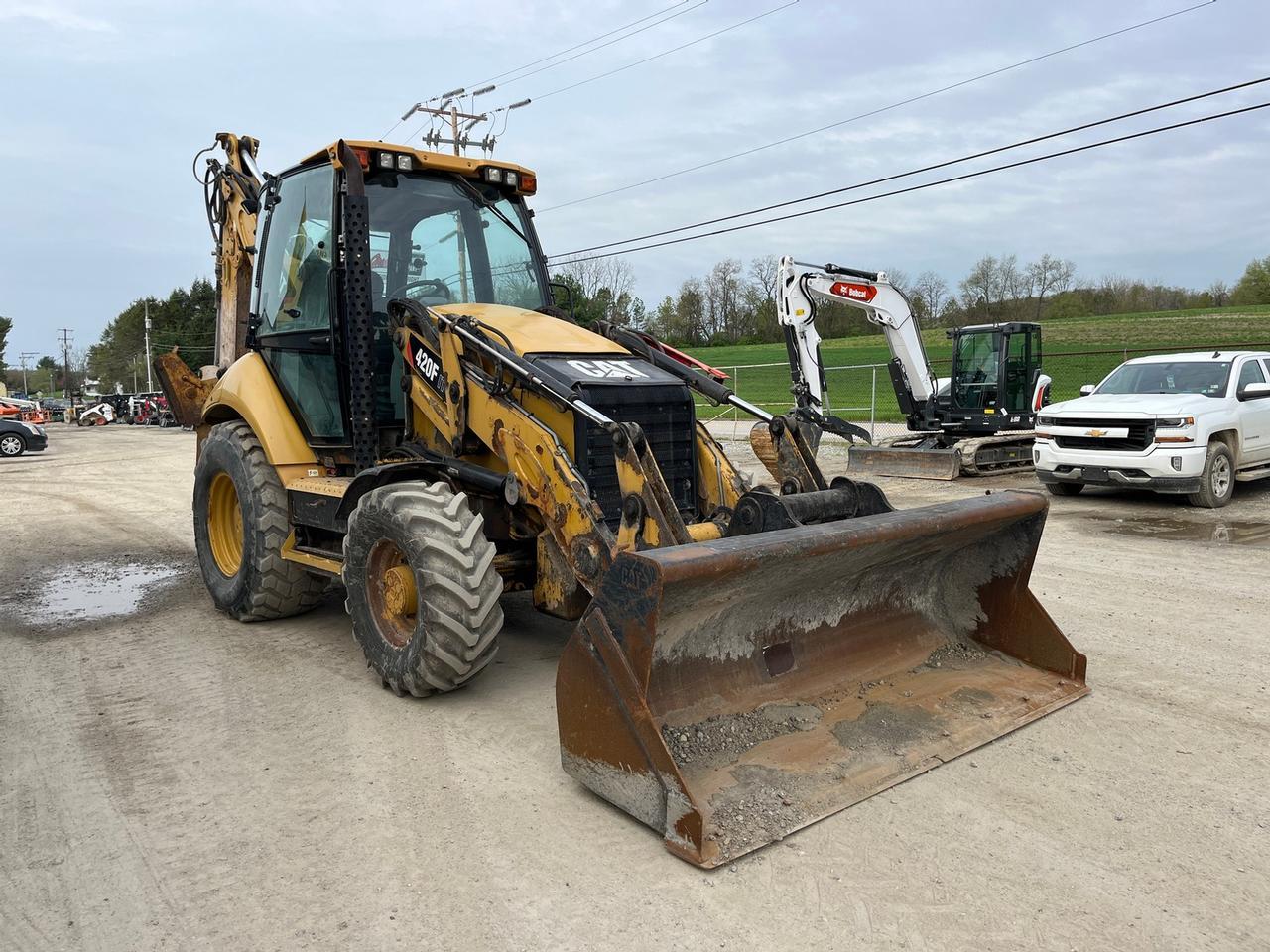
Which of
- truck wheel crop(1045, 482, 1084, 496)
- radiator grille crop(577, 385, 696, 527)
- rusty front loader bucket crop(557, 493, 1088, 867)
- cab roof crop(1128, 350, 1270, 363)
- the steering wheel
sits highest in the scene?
the steering wheel

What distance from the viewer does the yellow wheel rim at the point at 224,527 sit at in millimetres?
7020

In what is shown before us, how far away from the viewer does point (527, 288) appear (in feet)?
21.3

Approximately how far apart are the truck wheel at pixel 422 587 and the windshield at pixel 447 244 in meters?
1.59

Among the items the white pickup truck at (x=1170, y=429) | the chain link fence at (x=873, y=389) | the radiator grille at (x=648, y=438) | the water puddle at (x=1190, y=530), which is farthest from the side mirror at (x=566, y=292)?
the chain link fence at (x=873, y=389)

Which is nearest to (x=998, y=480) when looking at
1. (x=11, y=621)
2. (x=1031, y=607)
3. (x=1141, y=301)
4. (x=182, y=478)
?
(x=1031, y=607)

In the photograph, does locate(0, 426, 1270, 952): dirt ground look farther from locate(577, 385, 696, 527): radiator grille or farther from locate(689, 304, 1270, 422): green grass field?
locate(689, 304, 1270, 422): green grass field

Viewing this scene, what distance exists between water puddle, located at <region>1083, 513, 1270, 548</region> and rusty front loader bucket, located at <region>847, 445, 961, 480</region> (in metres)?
4.31

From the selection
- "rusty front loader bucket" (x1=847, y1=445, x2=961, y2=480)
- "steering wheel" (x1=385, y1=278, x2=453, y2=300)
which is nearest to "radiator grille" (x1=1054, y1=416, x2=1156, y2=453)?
"rusty front loader bucket" (x1=847, y1=445, x2=961, y2=480)

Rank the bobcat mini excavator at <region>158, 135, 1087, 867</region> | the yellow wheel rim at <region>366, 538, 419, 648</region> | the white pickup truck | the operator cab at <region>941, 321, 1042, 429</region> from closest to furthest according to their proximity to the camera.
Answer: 1. the bobcat mini excavator at <region>158, 135, 1087, 867</region>
2. the yellow wheel rim at <region>366, 538, 419, 648</region>
3. the white pickup truck
4. the operator cab at <region>941, 321, 1042, 429</region>

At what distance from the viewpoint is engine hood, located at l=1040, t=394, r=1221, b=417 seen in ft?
36.2

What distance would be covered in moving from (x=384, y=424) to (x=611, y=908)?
3.67 m

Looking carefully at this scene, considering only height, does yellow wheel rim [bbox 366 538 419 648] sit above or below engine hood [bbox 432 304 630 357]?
below

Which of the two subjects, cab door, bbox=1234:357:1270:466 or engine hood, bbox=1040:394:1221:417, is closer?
engine hood, bbox=1040:394:1221:417

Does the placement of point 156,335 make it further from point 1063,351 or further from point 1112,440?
point 1112,440
